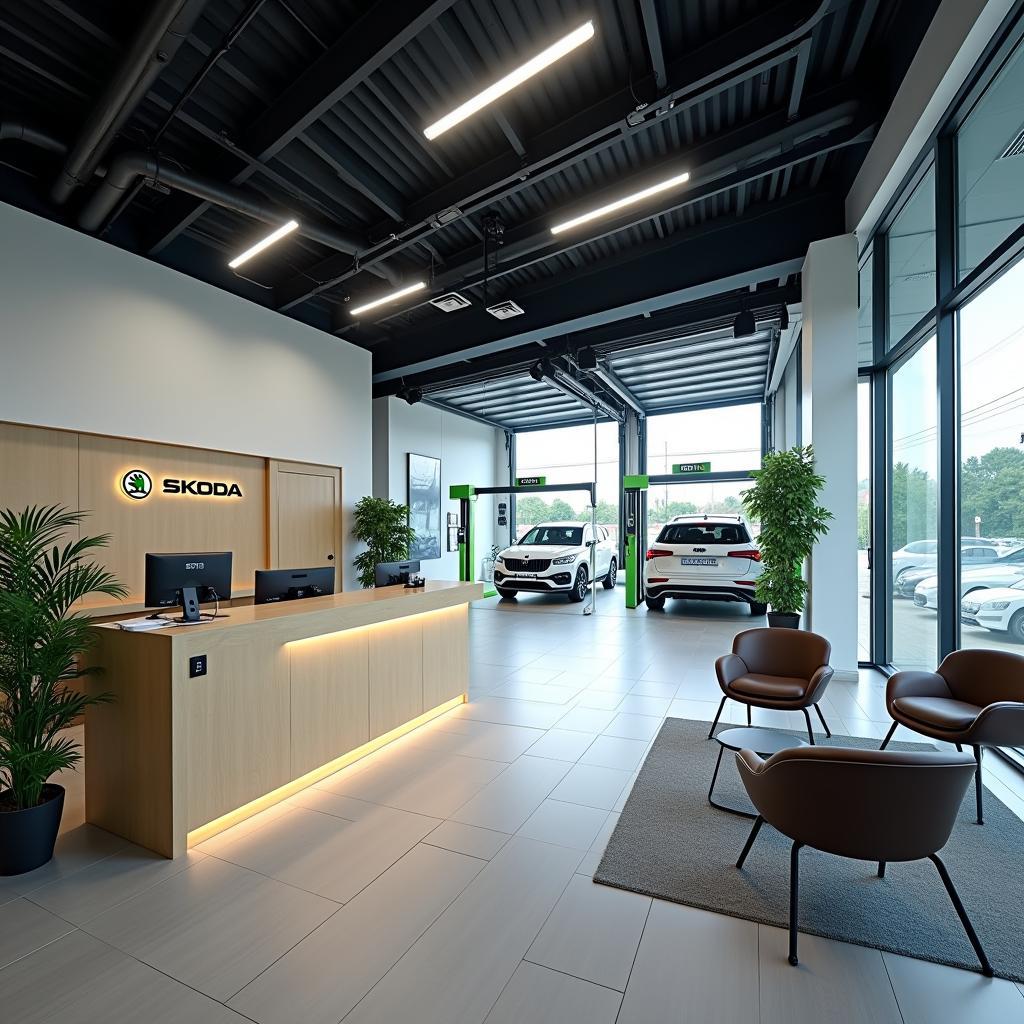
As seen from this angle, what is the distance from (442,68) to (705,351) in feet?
22.2

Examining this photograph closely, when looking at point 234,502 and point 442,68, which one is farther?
point 234,502

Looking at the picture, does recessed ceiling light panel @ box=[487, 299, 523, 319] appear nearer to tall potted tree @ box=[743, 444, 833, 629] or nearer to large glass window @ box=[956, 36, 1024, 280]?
tall potted tree @ box=[743, 444, 833, 629]

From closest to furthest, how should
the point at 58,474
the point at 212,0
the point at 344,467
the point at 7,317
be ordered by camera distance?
the point at 212,0, the point at 7,317, the point at 58,474, the point at 344,467

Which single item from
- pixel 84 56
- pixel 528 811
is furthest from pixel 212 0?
pixel 528 811

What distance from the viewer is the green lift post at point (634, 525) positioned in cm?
939

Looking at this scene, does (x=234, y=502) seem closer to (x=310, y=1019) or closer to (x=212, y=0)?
(x=212, y=0)

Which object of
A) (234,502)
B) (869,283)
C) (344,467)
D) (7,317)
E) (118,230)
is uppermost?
(118,230)

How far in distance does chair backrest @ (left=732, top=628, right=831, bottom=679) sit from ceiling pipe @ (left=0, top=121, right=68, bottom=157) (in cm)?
601

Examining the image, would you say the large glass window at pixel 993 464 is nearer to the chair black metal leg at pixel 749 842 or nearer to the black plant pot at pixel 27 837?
the chair black metal leg at pixel 749 842

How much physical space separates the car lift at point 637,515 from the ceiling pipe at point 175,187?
6.09m

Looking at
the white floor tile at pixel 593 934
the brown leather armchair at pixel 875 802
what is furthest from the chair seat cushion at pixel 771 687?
the white floor tile at pixel 593 934

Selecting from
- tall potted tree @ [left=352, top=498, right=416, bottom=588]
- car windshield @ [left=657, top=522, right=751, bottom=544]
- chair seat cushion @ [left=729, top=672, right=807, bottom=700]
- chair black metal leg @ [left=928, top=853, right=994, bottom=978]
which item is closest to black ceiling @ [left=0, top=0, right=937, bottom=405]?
tall potted tree @ [left=352, top=498, right=416, bottom=588]

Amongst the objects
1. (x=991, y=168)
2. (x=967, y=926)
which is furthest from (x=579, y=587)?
(x=967, y=926)

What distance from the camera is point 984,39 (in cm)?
292
